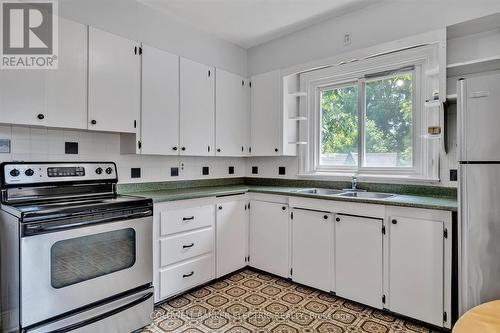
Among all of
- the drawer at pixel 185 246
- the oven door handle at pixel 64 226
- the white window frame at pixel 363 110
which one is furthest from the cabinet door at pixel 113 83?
the white window frame at pixel 363 110

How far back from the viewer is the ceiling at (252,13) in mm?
2613

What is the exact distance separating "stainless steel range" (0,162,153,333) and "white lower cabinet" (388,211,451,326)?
5.98 feet

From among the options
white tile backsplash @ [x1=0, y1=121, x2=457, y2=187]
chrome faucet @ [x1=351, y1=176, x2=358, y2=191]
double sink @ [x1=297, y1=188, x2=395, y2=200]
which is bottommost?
double sink @ [x1=297, y1=188, x2=395, y2=200]

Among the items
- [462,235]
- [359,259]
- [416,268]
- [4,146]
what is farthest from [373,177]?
[4,146]

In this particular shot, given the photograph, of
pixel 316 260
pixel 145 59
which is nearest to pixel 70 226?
pixel 145 59

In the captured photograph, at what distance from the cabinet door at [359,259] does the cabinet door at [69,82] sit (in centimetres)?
220

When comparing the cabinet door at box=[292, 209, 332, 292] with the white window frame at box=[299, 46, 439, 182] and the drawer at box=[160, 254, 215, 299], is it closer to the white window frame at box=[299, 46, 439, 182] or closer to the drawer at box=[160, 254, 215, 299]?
the white window frame at box=[299, 46, 439, 182]

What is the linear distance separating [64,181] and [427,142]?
115 inches

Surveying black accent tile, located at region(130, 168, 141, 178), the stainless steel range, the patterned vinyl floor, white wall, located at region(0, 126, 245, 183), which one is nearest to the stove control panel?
the stainless steel range

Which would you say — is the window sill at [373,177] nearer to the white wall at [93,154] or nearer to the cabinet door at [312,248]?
the cabinet door at [312,248]

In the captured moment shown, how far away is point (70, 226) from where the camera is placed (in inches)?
68.4

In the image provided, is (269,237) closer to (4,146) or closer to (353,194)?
(353,194)

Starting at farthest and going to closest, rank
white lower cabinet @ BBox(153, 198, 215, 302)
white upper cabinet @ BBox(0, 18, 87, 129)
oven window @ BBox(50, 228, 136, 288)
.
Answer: white lower cabinet @ BBox(153, 198, 215, 302), white upper cabinet @ BBox(0, 18, 87, 129), oven window @ BBox(50, 228, 136, 288)

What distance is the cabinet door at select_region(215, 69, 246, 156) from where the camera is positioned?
323cm
